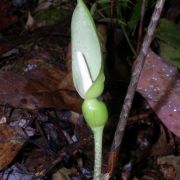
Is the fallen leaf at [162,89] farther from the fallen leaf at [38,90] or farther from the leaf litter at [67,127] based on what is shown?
the fallen leaf at [38,90]

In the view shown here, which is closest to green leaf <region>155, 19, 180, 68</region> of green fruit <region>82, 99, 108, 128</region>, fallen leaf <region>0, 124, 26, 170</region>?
fallen leaf <region>0, 124, 26, 170</region>

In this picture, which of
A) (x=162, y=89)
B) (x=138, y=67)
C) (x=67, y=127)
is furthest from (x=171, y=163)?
(x=138, y=67)

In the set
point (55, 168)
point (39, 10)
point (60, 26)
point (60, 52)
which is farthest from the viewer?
point (39, 10)

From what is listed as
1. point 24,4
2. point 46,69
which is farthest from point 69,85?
point 24,4

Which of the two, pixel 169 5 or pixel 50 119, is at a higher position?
pixel 169 5

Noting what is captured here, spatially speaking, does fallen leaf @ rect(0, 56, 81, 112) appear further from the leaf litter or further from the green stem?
the green stem

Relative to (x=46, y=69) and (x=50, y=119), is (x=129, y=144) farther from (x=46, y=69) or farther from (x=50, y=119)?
(x=46, y=69)

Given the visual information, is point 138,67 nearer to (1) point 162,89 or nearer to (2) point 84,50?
(2) point 84,50
